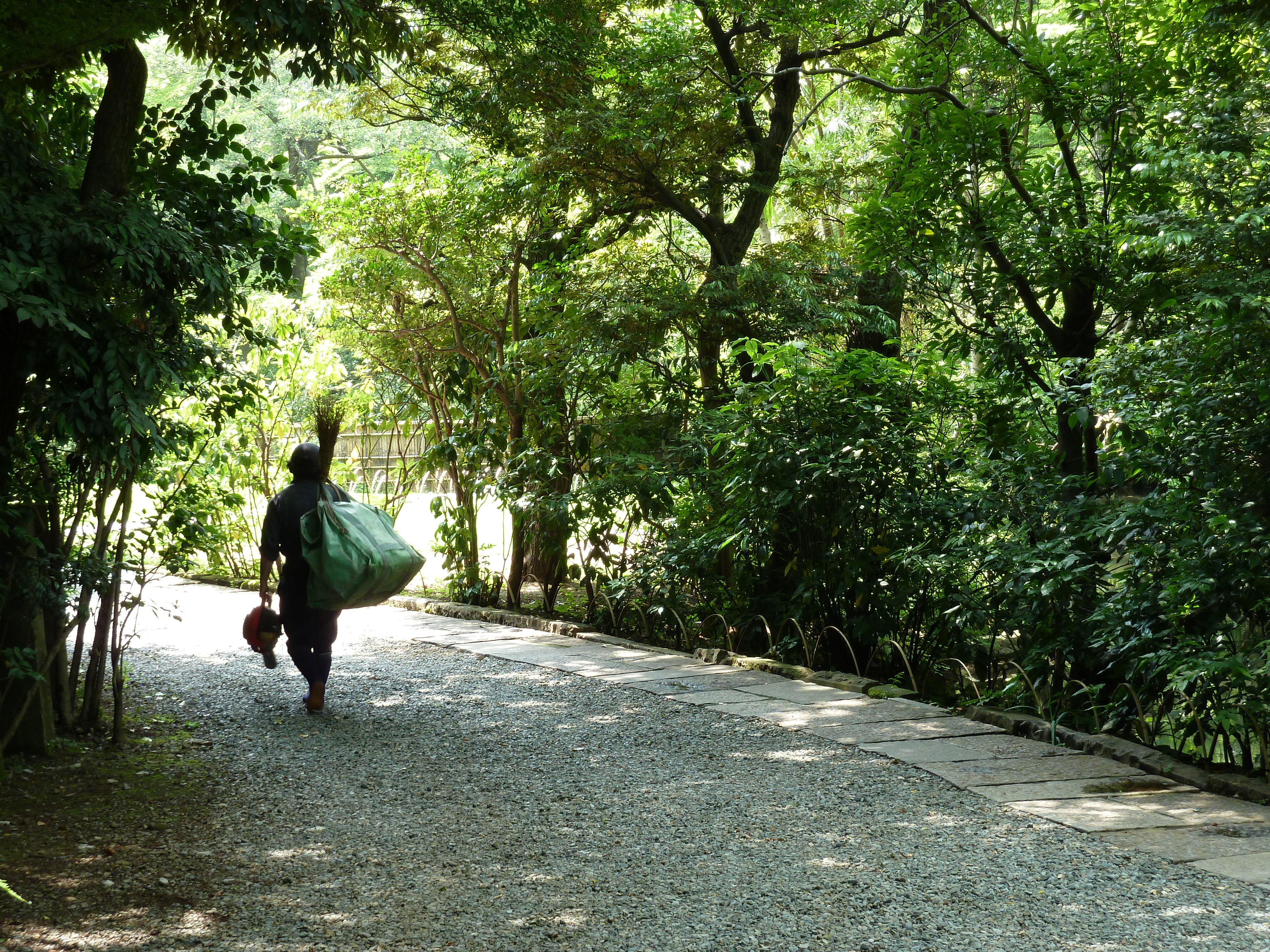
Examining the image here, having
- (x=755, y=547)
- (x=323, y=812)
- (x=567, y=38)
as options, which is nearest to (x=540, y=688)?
(x=755, y=547)

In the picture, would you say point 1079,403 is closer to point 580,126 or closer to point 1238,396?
point 1238,396

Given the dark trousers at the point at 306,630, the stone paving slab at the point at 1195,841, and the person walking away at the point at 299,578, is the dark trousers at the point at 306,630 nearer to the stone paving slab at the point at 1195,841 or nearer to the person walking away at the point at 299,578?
the person walking away at the point at 299,578

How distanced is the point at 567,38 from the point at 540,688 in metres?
4.35

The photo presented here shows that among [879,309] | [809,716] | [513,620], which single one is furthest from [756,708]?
[879,309]

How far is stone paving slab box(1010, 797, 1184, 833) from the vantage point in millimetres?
3730

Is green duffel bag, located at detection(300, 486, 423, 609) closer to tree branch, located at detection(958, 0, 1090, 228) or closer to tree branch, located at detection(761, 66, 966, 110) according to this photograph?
tree branch, located at detection(761, 66, 966, 110)

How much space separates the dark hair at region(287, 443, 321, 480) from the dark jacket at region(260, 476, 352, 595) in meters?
0.08

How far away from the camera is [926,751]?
4.77 metres

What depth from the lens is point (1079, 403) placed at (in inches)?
216

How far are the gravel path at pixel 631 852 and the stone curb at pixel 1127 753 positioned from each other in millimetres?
781

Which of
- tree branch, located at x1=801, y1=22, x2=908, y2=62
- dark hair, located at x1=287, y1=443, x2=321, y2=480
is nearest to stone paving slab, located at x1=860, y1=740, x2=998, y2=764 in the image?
dark hair, located at x1=287, y1=443, x2=321, y2=480

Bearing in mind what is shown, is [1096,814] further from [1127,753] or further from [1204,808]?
[1127,753]

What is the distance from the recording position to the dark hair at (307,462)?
5625 mm

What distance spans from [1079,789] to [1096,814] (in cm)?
31
